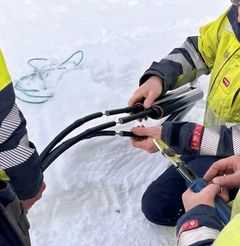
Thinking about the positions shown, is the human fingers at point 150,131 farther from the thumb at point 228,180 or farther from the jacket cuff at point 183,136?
the thumb at point 228,180

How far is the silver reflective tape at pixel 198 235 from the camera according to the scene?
101 centimetres

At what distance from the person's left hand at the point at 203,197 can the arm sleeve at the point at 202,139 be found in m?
0.31

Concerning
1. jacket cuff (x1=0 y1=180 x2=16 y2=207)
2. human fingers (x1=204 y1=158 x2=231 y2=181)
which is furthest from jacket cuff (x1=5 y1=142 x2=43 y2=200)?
human fingers (x1=204 y1=158 x2=231 y2=181)

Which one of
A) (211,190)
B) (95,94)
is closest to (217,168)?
(211,190)

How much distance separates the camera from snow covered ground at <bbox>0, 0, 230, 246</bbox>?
162 centimetres

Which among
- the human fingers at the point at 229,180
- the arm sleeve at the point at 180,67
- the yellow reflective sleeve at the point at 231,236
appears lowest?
the human fingers at the point at 229,180

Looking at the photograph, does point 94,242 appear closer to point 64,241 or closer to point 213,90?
point 64,241

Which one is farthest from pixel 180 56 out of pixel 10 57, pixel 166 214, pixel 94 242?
pixel 10 57

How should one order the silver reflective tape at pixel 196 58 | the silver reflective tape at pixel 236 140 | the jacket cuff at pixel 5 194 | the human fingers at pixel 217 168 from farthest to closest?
the silver reflective tape at pixel 196 58 → the silver reflective tape at pixel 236 140 → the human fingers at pixel 217 168 → the jacket cuff at pixel 5 194

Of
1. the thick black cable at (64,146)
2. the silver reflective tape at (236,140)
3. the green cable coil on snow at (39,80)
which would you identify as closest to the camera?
the silver reflective tape at (236,140)

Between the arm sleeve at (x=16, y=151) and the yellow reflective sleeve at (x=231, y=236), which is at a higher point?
the yellow reflective sleeve at (x=231, y=236)

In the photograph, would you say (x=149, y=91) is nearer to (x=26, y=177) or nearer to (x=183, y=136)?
(x=183, y=136)

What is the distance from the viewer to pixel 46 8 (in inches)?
127

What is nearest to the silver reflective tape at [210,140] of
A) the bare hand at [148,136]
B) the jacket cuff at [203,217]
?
the bare hand at [148,136]
